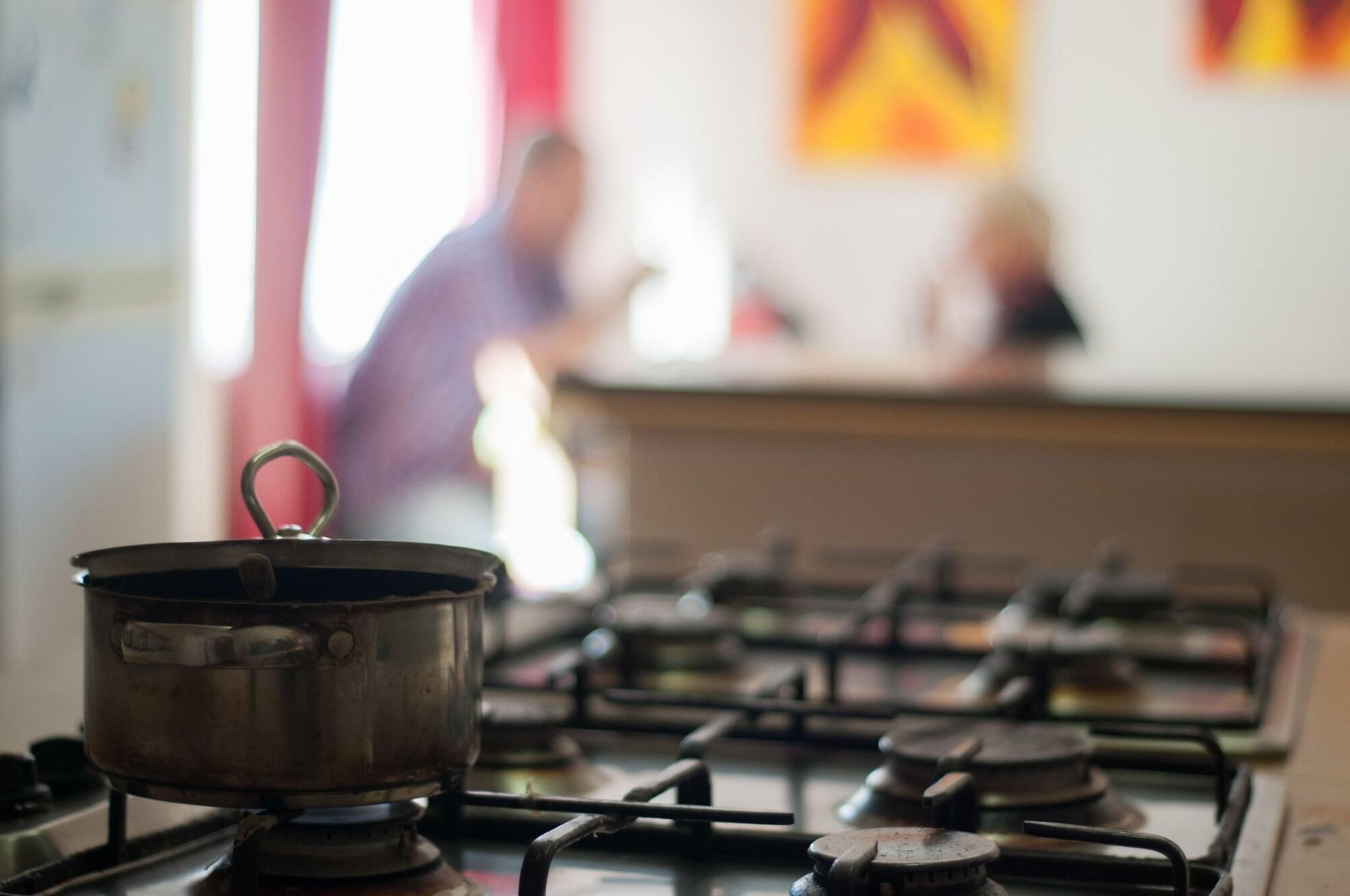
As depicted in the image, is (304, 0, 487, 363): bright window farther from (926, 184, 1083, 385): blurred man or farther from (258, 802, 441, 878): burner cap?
(258, 802, 441, 878): burner cap

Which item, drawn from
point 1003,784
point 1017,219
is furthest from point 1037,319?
point 1003,784

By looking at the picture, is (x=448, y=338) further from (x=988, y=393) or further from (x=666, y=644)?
(x=666, y=644)

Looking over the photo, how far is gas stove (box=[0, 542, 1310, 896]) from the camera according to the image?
2.04 feet

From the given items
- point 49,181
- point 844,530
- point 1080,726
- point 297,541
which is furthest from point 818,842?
point 49,181

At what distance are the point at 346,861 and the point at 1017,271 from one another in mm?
3627

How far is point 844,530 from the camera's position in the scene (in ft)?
6.51

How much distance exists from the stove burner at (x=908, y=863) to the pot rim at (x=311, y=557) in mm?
168

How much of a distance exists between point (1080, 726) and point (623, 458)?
3.89ft

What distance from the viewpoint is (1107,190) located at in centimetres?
505

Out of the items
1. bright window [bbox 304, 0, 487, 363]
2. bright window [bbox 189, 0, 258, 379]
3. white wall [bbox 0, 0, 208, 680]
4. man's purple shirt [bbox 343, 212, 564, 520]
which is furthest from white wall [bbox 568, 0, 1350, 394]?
white wall [bbox 0, 0, 208, 680]

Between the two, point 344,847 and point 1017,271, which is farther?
point 1017,271

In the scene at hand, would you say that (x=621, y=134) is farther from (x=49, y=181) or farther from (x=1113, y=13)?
(x=49, y=181)

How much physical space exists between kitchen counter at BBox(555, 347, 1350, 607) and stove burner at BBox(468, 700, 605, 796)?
105 centimetres

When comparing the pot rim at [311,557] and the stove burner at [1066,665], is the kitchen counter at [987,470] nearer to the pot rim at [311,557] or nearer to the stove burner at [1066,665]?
the stove burner at [1066,665]
